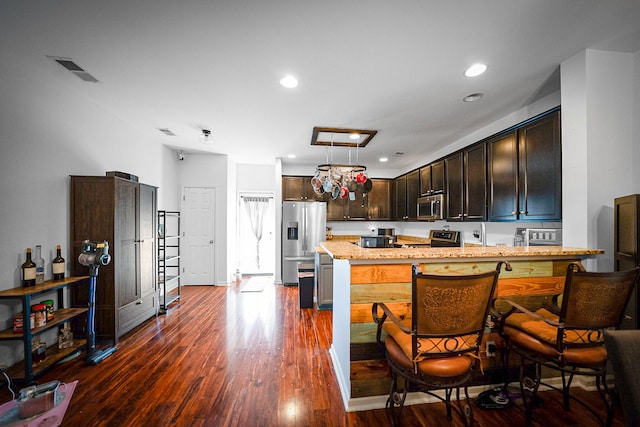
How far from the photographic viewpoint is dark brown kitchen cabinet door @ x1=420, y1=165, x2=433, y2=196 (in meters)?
4.48

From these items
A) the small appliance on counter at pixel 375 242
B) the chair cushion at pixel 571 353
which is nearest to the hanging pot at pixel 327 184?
the small appliance on counter at pixel 375 242

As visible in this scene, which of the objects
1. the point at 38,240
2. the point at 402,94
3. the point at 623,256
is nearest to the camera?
the point at 623,256

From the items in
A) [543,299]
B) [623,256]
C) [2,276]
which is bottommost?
[543,299]

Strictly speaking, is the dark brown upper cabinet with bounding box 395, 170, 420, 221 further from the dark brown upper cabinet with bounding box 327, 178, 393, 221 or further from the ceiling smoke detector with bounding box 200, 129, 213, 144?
the ceiling smoke detector with bounding box 200, 129, 213, 144

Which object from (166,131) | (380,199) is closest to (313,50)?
(166,131)

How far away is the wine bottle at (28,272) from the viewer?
2275 millimetres

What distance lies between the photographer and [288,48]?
6.45 feet

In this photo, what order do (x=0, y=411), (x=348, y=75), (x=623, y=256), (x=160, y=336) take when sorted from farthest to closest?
(x=160, y=336) < (x=348, y=75) < (x=623, y=256) < (x=0, y=411)

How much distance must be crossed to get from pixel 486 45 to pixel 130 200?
3822 millimetres

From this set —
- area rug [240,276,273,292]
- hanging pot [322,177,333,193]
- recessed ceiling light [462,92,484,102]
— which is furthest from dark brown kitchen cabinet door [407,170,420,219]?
area rug [240,276,273,292]

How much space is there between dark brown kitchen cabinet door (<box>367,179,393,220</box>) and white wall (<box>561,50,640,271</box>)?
3875 mm

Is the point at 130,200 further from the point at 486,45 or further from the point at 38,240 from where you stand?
the point at 486,45

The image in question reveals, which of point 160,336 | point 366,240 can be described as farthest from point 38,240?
point 366,240

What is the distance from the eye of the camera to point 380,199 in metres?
5.99
